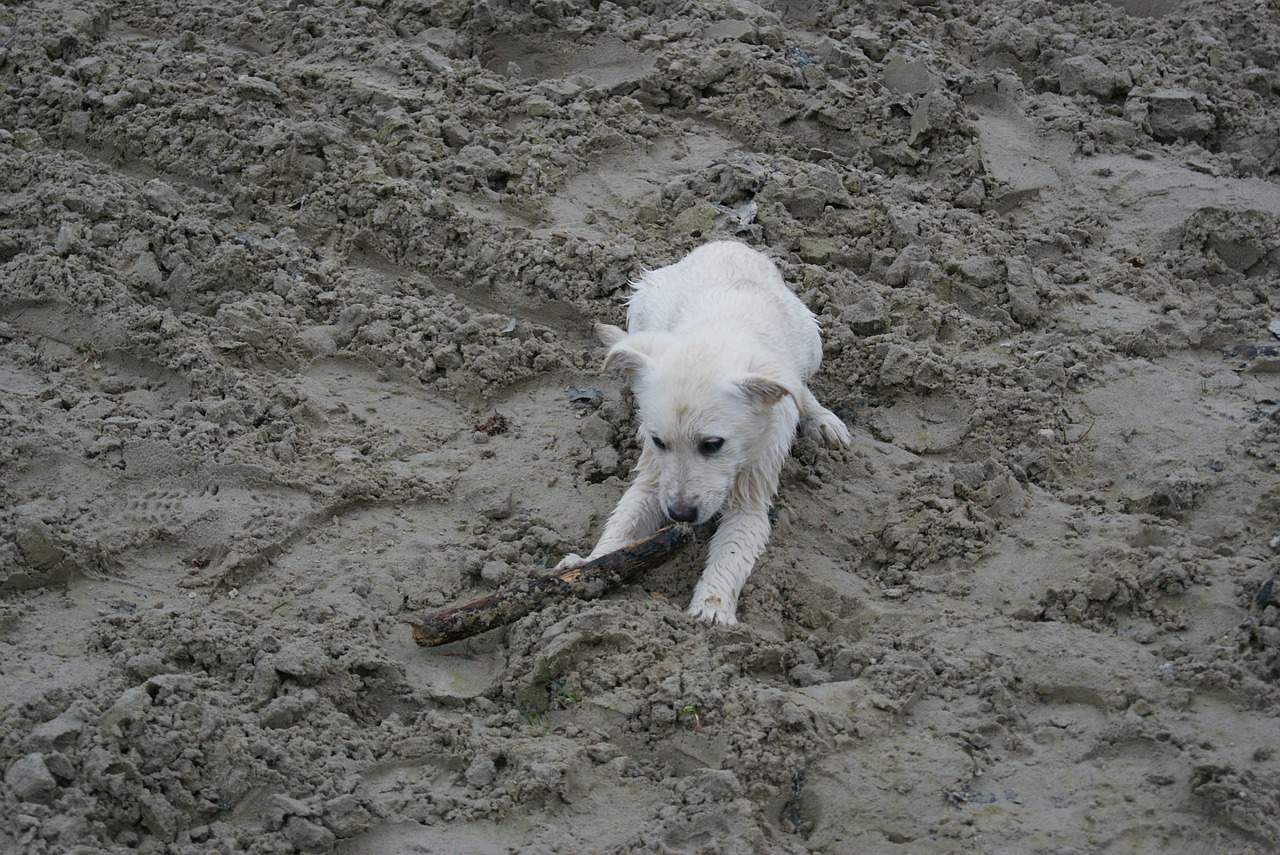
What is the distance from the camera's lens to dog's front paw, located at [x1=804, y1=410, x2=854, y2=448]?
589cm

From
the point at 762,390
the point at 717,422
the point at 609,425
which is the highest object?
the point at 762,390

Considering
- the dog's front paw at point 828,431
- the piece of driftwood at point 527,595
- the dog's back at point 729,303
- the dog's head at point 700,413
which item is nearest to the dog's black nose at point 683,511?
the dog's head at point 700,413

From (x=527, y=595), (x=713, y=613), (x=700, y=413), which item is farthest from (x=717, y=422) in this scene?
(x=527, y=595)

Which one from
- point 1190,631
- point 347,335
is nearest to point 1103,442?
point 1190,631

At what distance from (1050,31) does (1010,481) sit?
4646 millimetres

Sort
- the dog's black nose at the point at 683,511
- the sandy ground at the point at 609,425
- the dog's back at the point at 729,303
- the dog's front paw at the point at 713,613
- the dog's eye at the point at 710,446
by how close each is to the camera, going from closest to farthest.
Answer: the sandy ground at the point at 609,425 → the dog's front paw at the point at 713,613 → the dog's black nose at the point at 683,511 → the dog's eye at the point at 710,446 → the dog's back at the point at 729,303

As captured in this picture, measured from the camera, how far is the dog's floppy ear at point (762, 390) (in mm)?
5078

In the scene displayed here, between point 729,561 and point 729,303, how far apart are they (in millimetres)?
1574

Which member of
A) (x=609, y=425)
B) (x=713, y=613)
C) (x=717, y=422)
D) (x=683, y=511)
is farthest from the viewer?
(x=609, y=425)

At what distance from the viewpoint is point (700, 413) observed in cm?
506

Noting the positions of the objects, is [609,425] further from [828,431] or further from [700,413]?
[828,431]

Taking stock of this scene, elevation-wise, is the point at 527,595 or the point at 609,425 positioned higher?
the point at 527,595

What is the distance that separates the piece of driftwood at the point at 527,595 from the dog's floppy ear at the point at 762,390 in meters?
0.82

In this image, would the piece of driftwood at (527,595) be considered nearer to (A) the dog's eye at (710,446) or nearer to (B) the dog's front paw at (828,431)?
(A) the dog's eye at (710,446)
